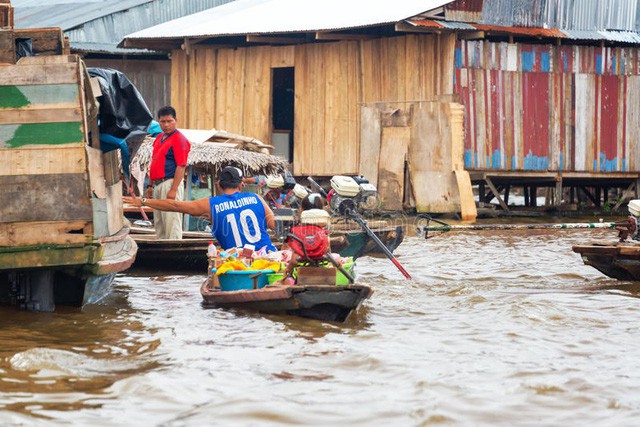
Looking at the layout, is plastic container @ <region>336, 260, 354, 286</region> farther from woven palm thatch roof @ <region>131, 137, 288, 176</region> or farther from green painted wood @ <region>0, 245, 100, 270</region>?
woven palm thatch roof @ <region>131, 137, 288, 176</region>

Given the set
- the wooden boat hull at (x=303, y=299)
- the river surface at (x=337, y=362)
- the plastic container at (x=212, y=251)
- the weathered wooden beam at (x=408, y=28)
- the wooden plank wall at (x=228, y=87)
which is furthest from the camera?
the wooden plank wall at (x=228, y=87)

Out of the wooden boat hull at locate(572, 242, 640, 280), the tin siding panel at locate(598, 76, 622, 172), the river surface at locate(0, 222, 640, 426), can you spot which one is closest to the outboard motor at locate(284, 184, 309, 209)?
the river surface at locate(0, 222, 640, 426)

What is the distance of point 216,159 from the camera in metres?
15.4

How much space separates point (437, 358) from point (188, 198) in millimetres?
8921

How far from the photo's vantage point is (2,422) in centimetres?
530

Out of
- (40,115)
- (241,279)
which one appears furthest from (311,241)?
(40,115)

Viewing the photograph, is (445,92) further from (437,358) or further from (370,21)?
(437,358)

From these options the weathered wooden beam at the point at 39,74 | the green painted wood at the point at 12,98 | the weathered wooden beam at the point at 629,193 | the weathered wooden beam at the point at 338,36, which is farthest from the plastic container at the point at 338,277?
the weathered wooden beam at the point at 629,193

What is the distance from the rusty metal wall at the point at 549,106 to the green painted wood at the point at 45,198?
1299cm

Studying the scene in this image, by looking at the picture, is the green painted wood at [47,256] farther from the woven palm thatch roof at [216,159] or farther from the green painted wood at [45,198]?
the woven palm thatch roof at [216,159]

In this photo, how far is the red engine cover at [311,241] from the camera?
8172mm

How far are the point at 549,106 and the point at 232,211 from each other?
1276 cm

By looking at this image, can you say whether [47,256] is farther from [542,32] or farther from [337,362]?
[542,32]

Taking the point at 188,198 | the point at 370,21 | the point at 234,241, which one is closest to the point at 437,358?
the point at 234,241
